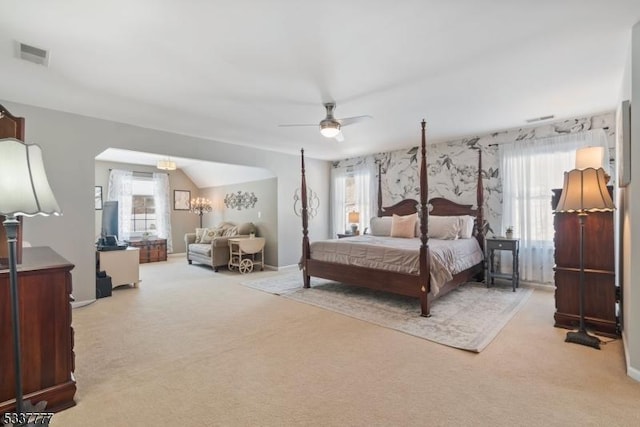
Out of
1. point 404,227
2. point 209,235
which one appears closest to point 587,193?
point 404,227

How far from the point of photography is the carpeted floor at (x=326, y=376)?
184 centimetres

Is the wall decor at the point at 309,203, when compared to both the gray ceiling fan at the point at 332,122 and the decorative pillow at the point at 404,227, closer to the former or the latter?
the decorative pillow at the point at 404,227

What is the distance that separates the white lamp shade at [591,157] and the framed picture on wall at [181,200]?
8936 mm

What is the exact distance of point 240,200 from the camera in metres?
7.81

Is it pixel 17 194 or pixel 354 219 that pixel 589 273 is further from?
pixel 17 194

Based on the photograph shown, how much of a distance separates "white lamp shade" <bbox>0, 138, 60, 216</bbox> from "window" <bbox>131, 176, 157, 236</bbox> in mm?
7504

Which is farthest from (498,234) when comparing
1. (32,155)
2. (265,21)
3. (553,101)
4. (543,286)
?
(32,155)

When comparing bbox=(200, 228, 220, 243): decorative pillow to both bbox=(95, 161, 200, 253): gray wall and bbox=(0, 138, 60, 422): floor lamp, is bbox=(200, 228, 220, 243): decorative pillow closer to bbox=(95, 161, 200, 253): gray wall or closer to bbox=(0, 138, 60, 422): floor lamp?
bbox=(95, 161, 200, 253): gray wall

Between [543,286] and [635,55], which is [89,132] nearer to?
[635,55]

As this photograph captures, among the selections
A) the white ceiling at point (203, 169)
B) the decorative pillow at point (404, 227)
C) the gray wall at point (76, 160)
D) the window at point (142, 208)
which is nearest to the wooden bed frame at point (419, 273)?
the decorative pillow at point (404, 227)

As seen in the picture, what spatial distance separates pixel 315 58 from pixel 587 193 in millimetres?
2722

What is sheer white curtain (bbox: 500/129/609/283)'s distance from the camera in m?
4.53

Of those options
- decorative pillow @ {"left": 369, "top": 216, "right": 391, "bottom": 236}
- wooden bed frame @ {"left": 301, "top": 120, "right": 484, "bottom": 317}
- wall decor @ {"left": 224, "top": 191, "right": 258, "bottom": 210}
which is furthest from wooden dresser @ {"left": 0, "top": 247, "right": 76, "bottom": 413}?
wall decor @ {"left": 224, "top": 191, "right": 258, "bottom": 210}

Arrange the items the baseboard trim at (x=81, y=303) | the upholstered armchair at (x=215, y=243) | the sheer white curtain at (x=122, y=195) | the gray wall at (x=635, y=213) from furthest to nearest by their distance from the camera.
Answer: the sheer white curtain at (x=122, y=195) < the upholstered armchair at (x=215, y=243) < the baseboard trim at (x=81, y=303) < the gray wall at (x=635, y=213)
